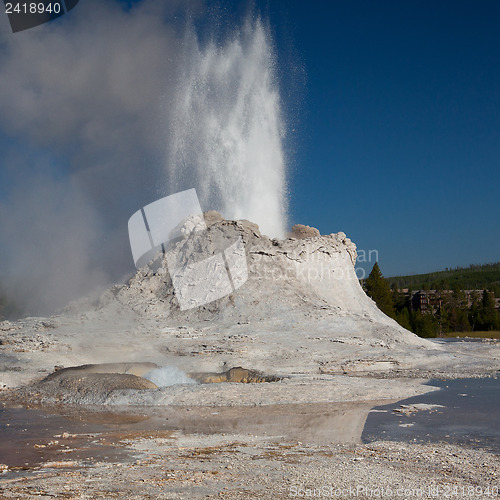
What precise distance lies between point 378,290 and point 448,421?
3938 centimetres

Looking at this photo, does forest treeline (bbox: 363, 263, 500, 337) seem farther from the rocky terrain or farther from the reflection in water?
the reflection in water

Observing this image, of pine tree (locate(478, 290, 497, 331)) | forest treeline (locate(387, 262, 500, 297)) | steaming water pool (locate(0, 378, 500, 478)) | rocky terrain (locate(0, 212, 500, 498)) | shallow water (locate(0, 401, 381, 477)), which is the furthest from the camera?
forest treeline (locate(387, 262, 500, 297))

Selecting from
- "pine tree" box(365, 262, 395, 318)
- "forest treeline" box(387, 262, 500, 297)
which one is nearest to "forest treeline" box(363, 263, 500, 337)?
"pine tree" box(365, 262, 395, 318)

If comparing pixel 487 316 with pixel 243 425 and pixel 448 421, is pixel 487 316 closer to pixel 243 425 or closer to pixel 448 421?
pixel 448 421

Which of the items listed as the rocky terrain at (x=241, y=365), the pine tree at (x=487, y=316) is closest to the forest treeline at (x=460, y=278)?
the pine tree at (x=487, y=316)

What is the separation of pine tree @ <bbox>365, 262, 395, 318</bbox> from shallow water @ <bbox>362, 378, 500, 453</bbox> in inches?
1358

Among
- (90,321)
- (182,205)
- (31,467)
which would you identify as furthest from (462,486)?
(182,205)

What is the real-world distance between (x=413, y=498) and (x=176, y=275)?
20424mm

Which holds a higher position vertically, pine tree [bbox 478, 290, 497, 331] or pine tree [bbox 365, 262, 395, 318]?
pine tree [bbox 365, 262, 395, 318]

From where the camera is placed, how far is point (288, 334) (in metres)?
21.2

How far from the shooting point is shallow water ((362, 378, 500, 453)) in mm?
8258

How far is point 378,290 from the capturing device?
4822cm

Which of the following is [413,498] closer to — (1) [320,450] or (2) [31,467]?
(1) [320,450]

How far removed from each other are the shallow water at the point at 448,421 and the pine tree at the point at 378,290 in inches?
1358
